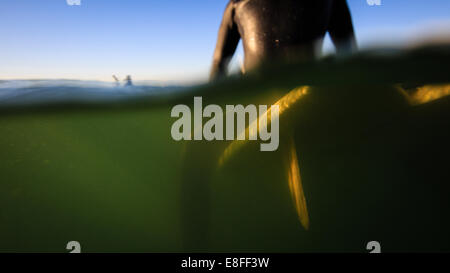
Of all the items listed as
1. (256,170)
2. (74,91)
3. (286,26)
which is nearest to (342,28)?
(286,26)

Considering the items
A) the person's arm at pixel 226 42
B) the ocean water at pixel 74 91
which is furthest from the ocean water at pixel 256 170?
the person's arm at pixel 226 42

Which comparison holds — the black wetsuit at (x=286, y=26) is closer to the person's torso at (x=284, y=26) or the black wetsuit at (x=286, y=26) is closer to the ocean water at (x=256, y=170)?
the person's torso at (x=284, y=26)

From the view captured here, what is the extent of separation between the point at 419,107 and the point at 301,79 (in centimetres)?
124

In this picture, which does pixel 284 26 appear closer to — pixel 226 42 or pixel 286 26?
pixel 286 26

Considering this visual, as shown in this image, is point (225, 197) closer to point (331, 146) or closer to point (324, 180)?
point (324, 180)

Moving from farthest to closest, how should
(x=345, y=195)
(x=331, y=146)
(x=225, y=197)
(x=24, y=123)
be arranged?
(x=24, y=123) < (x=225, y=197) < (x=345, y=195) < (x=331, y=146)

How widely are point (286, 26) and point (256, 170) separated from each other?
6.00 feet

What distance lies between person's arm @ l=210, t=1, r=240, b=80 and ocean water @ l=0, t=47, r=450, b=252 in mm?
368

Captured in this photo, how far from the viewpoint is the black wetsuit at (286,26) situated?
87.7 inches

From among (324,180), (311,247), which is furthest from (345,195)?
(311,247)

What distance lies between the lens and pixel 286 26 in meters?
2.22

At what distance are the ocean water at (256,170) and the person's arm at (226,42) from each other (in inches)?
14.5
